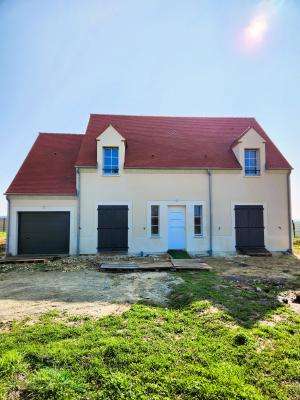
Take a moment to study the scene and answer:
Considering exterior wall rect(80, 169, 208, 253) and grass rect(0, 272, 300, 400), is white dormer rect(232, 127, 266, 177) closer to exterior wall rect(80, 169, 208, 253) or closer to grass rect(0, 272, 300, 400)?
exterior wall rect(80, 169, 208, 253)

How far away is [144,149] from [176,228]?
16.6 feet

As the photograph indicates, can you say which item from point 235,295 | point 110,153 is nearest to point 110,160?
point 110,153

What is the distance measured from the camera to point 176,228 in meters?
13.1

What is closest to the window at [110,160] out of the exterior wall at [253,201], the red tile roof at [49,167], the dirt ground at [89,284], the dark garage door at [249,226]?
the red tile roof at [49,167]

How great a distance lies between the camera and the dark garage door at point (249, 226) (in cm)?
1310

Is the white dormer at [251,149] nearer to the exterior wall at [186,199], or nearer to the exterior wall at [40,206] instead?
the exterior wall at [186,199]

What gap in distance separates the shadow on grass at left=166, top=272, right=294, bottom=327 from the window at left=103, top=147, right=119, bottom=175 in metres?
7.56

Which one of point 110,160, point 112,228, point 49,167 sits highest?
point 110,160

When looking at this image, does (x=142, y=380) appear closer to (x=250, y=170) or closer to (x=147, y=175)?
(x=147, y=175)

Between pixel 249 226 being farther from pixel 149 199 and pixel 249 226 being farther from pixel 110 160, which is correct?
pixel 110 160

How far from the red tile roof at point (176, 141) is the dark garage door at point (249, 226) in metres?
2.59

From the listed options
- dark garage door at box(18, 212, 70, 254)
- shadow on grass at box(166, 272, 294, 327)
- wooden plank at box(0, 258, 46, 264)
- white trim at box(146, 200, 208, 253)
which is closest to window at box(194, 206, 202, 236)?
white trim at box(146, 200, 208, 253)

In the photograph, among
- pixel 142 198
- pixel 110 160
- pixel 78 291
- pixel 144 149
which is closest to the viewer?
pixel 78 291

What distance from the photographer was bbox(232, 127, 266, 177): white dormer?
44.4 feet
